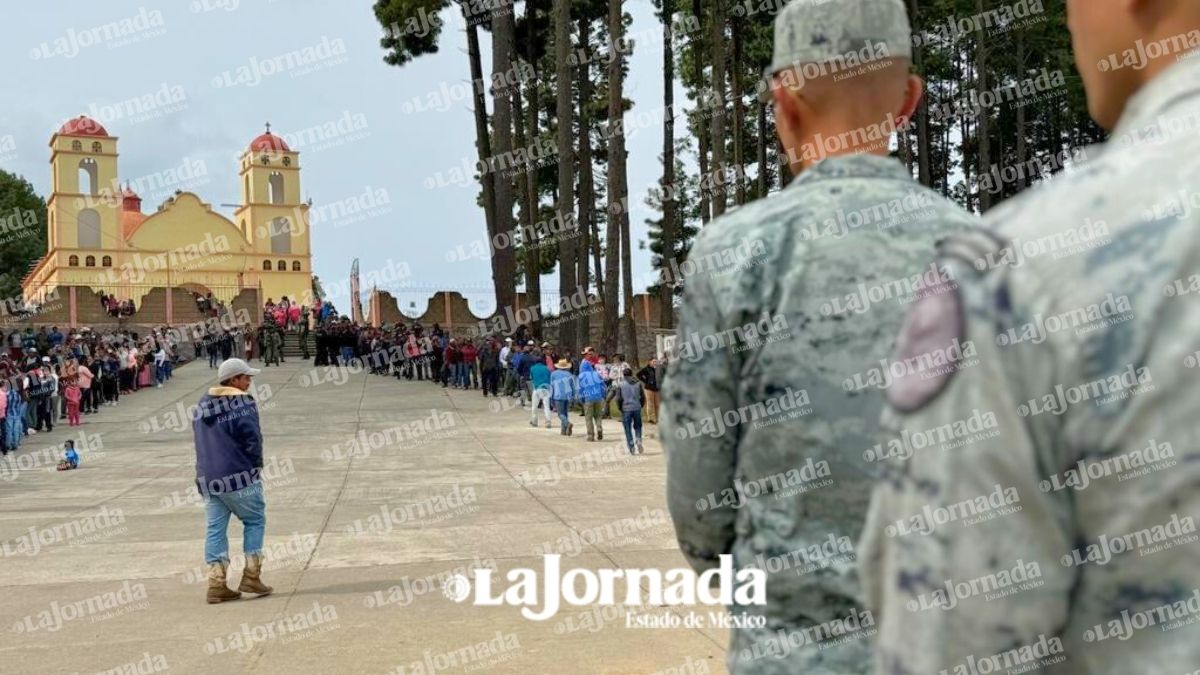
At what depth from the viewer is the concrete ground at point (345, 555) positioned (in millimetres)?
6328

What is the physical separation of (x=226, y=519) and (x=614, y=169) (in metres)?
19.8

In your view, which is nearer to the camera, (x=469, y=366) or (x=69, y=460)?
(x=69, y=460)

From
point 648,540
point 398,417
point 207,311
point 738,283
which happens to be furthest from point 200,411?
point 207,311

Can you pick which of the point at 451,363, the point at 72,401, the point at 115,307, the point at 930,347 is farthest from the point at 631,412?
the point at 115,307

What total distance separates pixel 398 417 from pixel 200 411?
1617 cm

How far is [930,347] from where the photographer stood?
1.00 meters

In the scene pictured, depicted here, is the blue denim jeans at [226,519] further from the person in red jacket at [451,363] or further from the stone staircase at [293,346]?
the stone staircase at [293,346]

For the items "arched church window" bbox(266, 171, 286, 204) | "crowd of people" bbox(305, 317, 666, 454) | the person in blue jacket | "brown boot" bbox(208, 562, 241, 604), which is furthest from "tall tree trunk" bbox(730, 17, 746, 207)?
"arched church window" bbox(266, 171, 286, 204)

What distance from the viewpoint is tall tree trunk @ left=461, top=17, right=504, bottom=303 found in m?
31.0

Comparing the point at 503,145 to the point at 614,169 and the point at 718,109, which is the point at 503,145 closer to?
the point at 614,169

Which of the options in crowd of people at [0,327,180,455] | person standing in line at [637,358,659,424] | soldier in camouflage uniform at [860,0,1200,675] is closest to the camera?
soldier in camouflage uniform at [860,0,1200,675]

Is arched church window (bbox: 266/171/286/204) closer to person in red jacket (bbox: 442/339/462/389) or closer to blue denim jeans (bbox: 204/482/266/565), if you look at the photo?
person in red jacket (bbox: 442/339/462/389)

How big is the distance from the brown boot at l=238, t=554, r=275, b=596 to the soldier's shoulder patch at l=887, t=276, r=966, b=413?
7671mm

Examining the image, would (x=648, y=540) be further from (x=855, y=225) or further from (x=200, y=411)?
(x=855, y=225)
